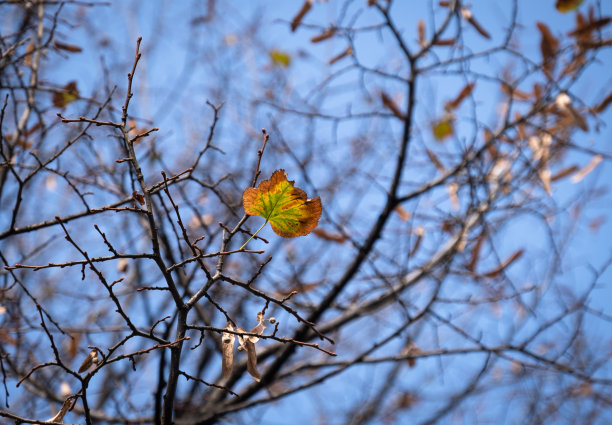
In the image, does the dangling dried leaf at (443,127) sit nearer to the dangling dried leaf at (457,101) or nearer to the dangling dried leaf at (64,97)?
the dangling dried leaf at (457,101)

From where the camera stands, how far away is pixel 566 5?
7.80 ft

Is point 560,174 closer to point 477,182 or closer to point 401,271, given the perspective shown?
point 477,182

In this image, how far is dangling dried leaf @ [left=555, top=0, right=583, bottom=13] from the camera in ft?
7.71

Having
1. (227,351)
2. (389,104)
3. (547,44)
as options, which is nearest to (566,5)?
(547,44)

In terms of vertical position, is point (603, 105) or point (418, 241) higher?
point (603, 105)

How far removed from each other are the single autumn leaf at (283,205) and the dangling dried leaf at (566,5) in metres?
2.08

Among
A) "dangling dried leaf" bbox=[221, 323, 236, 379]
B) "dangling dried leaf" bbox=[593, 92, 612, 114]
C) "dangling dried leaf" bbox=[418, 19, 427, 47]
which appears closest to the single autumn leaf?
"dangling dried leaf" bbox=[221, 323, 236, 379]

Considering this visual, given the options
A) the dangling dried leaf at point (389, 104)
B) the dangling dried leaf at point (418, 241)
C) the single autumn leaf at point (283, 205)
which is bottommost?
the single autumn leaf at point (283, 205)

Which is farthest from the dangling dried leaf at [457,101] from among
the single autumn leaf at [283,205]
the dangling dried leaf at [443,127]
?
the single autumn leaf at [283,205]

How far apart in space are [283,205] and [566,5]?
2148 mm

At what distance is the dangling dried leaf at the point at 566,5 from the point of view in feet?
7.71

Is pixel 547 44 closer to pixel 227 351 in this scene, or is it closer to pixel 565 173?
pixel 565 173

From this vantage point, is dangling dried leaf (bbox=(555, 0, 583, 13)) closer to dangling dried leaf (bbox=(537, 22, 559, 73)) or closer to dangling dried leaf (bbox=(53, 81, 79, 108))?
dangling dried leaf (bbox=(537, 22, 559, 73))

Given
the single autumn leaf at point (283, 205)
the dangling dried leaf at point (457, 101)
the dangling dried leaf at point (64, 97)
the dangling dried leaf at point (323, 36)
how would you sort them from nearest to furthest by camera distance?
1. the single autumn leaf at point (283, 205)
2. the dangling dried leaf at point (64, 97)
3. the dangling dried leaf at point (323, 36)
4. the dangling dried leaf at point (457, 101)
